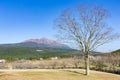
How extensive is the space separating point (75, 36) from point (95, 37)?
1.98 metres

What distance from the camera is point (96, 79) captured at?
22234mm

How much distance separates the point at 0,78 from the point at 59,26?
819cm

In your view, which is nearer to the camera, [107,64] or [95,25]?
[95,25]

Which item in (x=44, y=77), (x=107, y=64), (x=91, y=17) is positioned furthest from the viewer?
(x=107, y=64)

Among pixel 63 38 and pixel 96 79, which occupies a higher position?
pixel 63 38

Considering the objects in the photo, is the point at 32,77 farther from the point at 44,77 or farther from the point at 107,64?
the point at 107,64

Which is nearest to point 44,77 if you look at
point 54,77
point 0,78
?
point 54,77

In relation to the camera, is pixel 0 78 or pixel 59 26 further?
pixel 59 26

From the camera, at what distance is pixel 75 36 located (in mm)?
24656

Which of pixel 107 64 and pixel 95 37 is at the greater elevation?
pixel 95 37

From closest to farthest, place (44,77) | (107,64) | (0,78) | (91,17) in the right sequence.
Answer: (0,78)
(44,77)
(91,17)
(107,64)

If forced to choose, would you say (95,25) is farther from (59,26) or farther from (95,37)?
(59,26)

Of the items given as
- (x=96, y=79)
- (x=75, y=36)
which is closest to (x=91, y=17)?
(x=75, y=36)

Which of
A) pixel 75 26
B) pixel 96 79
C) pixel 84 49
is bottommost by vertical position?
pixel 96 79
